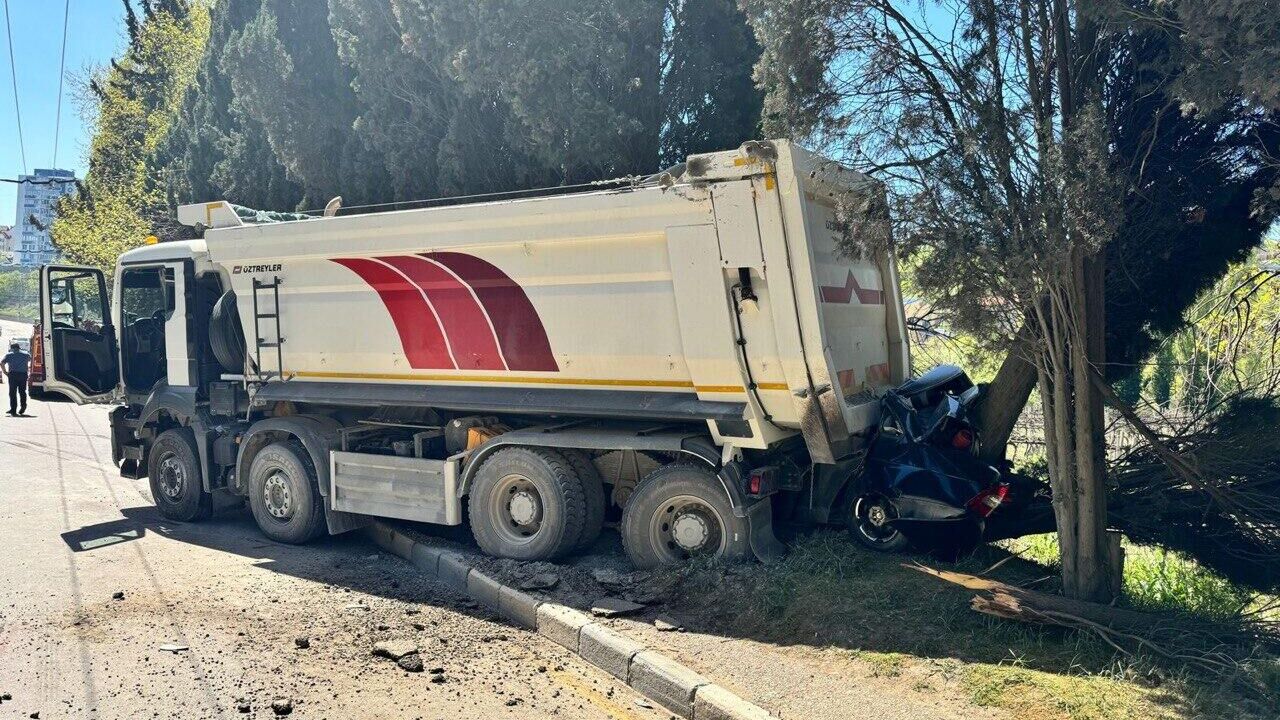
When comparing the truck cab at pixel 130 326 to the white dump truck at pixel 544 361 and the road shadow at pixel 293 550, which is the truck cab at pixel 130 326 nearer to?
the white dump truck at pixel 544 361

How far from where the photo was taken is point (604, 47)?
10.4m

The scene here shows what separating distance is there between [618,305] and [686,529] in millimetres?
1656

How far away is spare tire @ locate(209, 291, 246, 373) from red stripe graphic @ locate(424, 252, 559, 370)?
283 centimetres

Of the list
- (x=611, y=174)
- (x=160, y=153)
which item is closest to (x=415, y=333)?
(x=611, y=174)

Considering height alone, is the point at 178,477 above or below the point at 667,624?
above

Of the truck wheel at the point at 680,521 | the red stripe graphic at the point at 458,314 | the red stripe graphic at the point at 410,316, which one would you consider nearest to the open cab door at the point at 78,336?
the red stripe graphic at the point at 410,316

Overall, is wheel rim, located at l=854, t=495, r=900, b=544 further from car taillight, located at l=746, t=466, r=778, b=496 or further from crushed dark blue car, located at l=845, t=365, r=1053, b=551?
car taillight, located at l=746, t=466, r=778, b=496

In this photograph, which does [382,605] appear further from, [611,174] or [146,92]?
[146,92]

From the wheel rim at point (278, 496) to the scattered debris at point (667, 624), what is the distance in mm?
4361

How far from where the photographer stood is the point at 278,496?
8578 millimetres

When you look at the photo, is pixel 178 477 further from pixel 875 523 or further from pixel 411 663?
pixel 875 523

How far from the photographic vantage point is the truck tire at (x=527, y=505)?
6.88 metres

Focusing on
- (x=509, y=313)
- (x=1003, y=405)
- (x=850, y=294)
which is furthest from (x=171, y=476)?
(x=1003, y=405)

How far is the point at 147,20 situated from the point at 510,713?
103ft
